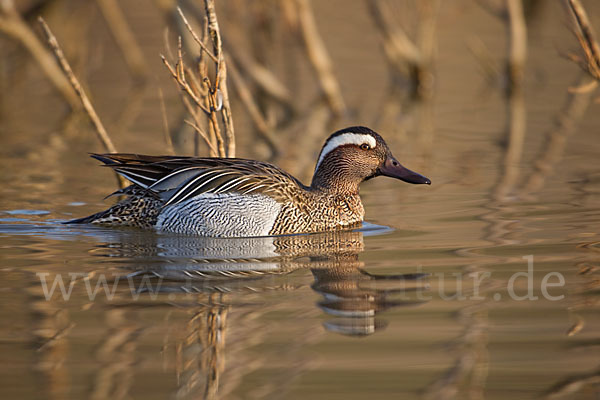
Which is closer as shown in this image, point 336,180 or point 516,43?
point 336,180

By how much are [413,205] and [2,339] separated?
5.33 metres

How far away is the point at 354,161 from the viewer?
30.5 ft

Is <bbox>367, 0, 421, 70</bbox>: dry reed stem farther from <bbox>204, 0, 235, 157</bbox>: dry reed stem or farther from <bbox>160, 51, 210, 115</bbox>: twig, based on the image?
<bbox>160, 51, 210, 115</bbox>: twig

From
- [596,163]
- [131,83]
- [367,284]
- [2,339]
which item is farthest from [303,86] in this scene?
[2,339]

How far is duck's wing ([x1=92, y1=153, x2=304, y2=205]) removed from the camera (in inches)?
344

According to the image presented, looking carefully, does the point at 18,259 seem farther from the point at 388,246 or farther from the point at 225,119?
the point at 388,246

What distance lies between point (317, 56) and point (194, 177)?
27.2 feet

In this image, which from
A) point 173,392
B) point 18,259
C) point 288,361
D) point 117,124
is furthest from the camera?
point 117,124

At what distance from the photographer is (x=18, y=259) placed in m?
7.95

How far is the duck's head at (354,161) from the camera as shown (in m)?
9.23

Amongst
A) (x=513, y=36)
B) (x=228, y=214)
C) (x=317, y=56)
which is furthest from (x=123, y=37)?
(x=228, y=214)

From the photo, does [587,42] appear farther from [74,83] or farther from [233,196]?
[74,83]

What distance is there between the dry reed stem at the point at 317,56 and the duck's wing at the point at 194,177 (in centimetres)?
794

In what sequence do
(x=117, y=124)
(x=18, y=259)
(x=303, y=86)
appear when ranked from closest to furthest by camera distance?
(x=18, y=259), (x=117, y=124), (x=303, y=86)
